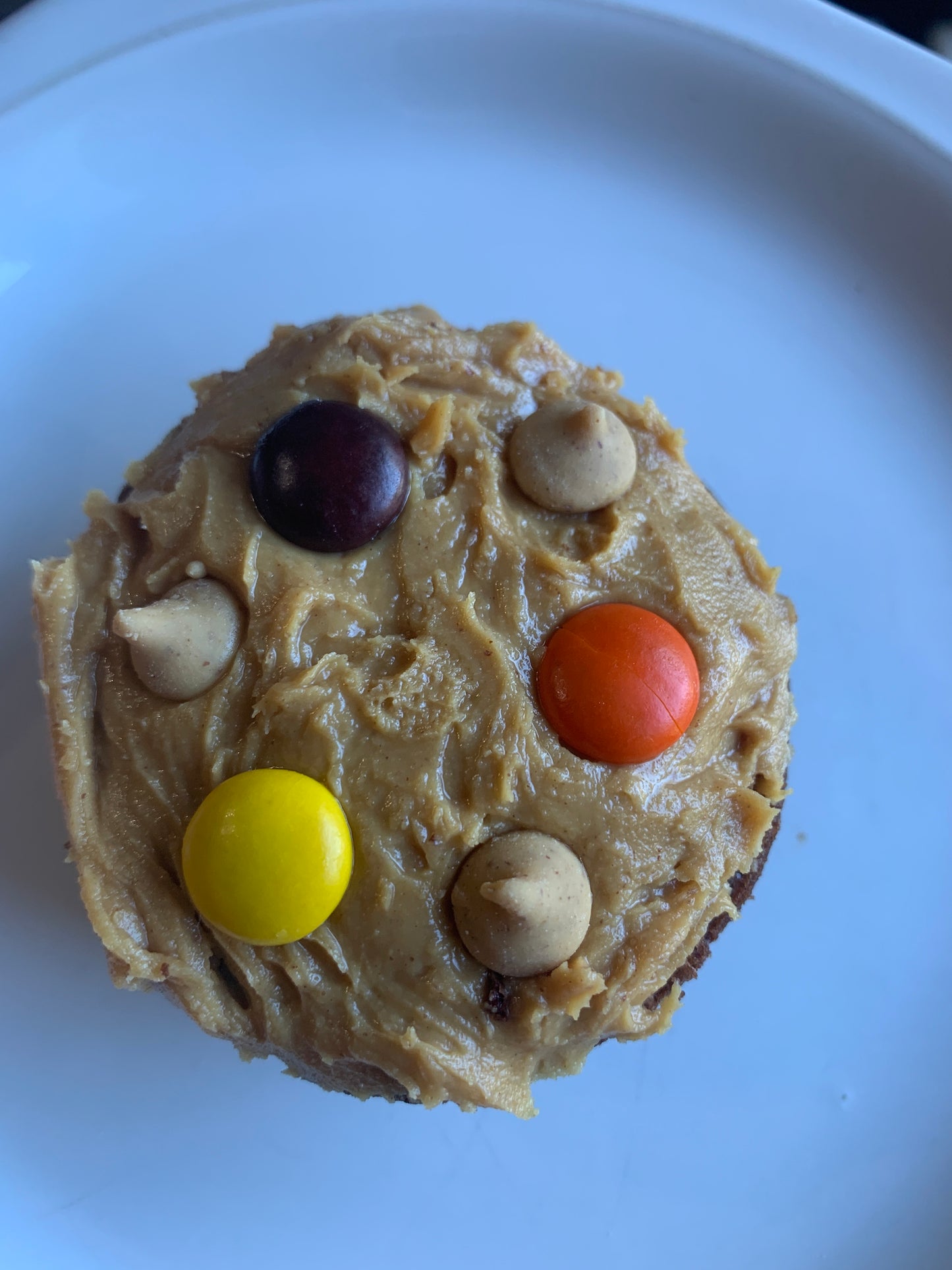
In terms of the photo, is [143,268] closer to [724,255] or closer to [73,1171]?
[724,255]

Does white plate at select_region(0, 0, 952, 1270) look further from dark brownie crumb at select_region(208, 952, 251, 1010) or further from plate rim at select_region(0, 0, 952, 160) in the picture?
dark brownie crumb at select_region(208, 952, 251, 1010)

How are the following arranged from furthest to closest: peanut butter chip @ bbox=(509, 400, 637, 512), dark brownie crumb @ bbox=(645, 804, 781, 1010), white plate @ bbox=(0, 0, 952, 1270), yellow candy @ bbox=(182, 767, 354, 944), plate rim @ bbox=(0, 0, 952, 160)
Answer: plate rim @ bbox=(0, 0, 952, 160)
white plate @ bbox=(0, 0, 952, 1270)
dark brownie crumb @ bbox=(645, 804, 781, 1010)
peanut butter chip @ bbox=(509, 400, 637, 512)
yellow candy @ bbox=(182, 767, 354, 944)

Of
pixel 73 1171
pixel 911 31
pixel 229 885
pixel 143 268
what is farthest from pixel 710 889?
pixel 911 31

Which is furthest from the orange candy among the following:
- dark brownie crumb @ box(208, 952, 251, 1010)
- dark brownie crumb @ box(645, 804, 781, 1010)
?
dark brownie crumb @ box(208, 952, 251, 1010)

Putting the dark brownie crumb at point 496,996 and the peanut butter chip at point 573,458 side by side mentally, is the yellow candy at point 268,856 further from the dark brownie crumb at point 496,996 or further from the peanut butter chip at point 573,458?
the peanut butter chip at point 573,458

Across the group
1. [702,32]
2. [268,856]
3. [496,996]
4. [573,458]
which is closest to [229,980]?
[268,856]

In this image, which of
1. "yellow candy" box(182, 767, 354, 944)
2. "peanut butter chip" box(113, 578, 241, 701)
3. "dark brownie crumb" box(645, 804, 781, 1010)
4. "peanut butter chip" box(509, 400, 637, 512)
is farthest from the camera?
"dark brownie crumb" box(645, 804, 781, 1010)
